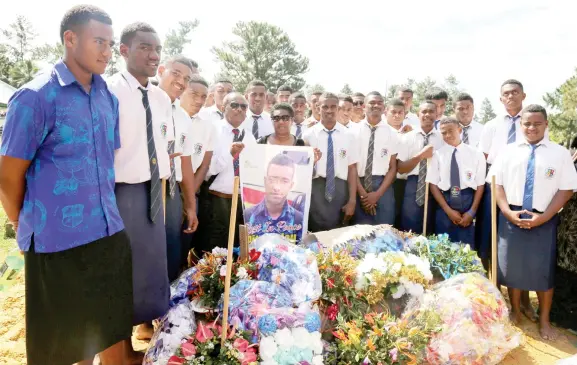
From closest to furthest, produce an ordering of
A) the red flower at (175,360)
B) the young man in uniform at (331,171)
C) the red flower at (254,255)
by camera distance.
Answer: the red flower at (175,360) < the red flower at (254,255) < the young man in uniform at (331,171)

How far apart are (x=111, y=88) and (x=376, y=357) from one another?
9.05ft

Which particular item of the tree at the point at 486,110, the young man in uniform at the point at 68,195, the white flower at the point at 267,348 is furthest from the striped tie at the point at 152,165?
the tree at the point at 486,110

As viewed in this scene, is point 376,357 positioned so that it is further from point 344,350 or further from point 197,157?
point 197,157

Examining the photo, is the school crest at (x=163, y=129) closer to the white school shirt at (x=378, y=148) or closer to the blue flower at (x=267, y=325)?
the blue flower at (x=267, y=325)

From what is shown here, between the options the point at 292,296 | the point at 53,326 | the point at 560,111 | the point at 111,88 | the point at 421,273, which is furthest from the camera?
the point at 560,111

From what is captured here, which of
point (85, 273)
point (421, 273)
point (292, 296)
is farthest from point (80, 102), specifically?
point (421, 273)

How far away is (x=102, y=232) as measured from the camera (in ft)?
8.79

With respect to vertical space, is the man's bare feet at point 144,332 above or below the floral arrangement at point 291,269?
below

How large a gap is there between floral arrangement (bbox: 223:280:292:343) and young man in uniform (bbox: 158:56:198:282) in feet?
3.72

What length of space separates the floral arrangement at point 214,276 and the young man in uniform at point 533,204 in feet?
9.47

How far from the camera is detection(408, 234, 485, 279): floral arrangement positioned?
445cm

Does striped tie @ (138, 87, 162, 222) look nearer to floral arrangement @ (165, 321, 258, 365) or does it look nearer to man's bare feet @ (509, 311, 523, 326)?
floral arrangement @ (165, 321, 258, 365)

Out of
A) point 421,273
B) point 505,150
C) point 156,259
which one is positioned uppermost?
point 505,150

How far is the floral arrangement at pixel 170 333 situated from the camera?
120 inches
